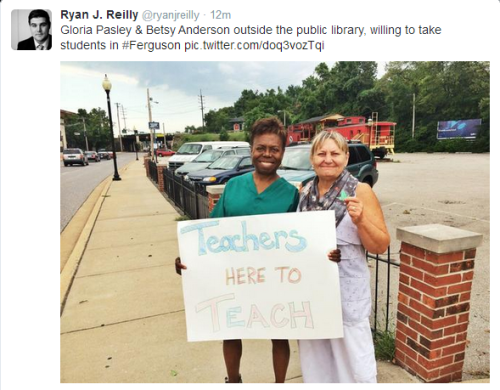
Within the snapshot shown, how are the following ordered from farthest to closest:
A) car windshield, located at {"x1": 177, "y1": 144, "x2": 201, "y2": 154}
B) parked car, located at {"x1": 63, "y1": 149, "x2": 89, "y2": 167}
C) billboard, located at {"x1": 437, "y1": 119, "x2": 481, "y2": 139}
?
billboard, located at {"x1": 437, "y1": 119, "x2": 481, "y2": 139}
parked car, located at {"x1": 63, "y1": 149, "x2": 89, "y2": 167}
car windshield, located at {"x1": 177, "y1": 144, "x2": 201, "y2": 154}

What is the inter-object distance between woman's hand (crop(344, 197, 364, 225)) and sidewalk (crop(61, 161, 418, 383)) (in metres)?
1.36

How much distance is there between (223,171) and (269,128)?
25.0 ft

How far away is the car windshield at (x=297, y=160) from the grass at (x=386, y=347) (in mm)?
4749

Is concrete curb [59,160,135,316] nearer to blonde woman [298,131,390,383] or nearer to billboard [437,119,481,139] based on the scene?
blonde woman [298,131,390,383]

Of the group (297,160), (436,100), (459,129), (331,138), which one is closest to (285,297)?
(331,138)

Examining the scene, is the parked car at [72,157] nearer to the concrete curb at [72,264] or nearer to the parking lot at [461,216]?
the concrete curb at [72,264]

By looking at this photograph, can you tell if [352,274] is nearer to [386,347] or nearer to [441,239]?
[441,239]

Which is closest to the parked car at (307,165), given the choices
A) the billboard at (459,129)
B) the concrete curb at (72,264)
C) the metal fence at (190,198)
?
the metal fence at (190,198)

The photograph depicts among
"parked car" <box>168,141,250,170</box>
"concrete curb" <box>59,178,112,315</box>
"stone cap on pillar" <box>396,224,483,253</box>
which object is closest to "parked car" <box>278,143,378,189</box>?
"concrete curb" <box>59,178,112,315</box>

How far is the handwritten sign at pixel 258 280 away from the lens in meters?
1.75

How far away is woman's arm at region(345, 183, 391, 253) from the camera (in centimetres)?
153

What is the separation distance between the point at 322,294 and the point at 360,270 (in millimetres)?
244
